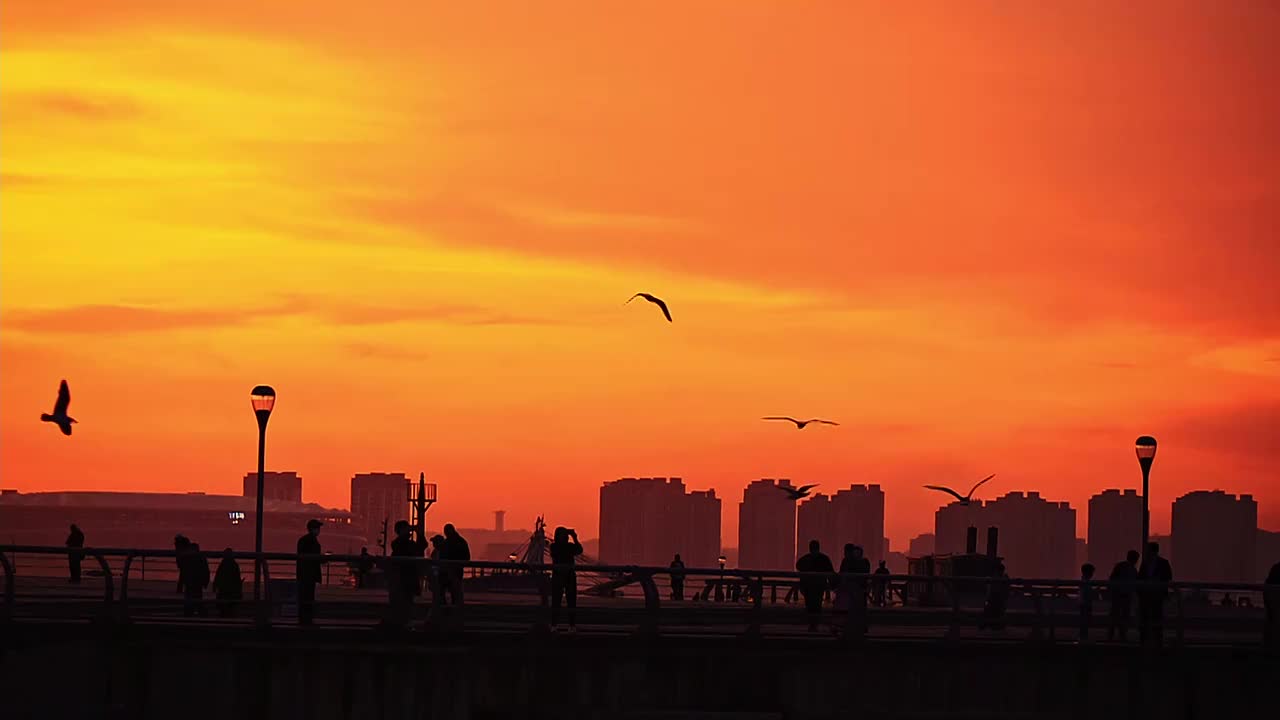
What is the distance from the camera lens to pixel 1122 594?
32.9 metres

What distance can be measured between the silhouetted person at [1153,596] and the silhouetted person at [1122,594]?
200mm

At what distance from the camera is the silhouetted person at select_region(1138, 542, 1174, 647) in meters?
30.5

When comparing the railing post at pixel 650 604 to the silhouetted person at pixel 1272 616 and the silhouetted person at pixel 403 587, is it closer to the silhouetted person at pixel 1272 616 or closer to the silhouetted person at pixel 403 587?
the silhouetted person at pixel 403 587

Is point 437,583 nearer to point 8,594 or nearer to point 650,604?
point 650,604

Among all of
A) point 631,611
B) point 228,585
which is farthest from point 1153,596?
point 228,585

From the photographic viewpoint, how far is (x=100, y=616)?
92.9ft

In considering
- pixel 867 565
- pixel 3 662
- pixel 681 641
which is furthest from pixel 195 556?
pixel 867 565

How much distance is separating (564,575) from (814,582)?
381 cm

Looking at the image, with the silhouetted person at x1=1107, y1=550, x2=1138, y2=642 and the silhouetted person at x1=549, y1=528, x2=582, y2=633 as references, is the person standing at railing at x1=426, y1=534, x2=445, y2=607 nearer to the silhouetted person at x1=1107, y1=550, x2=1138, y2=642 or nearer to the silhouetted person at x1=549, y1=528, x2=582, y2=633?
the silhouetted person at x1=549, y1=528, x2=582, y2=633

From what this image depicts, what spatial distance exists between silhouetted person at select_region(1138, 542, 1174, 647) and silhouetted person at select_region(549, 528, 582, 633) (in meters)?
8.32

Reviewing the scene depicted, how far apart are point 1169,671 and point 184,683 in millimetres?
13412

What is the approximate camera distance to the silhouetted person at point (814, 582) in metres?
29.7

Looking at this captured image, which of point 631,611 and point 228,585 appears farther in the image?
point 631,611

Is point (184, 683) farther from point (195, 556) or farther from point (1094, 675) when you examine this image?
point (1094, 675)
